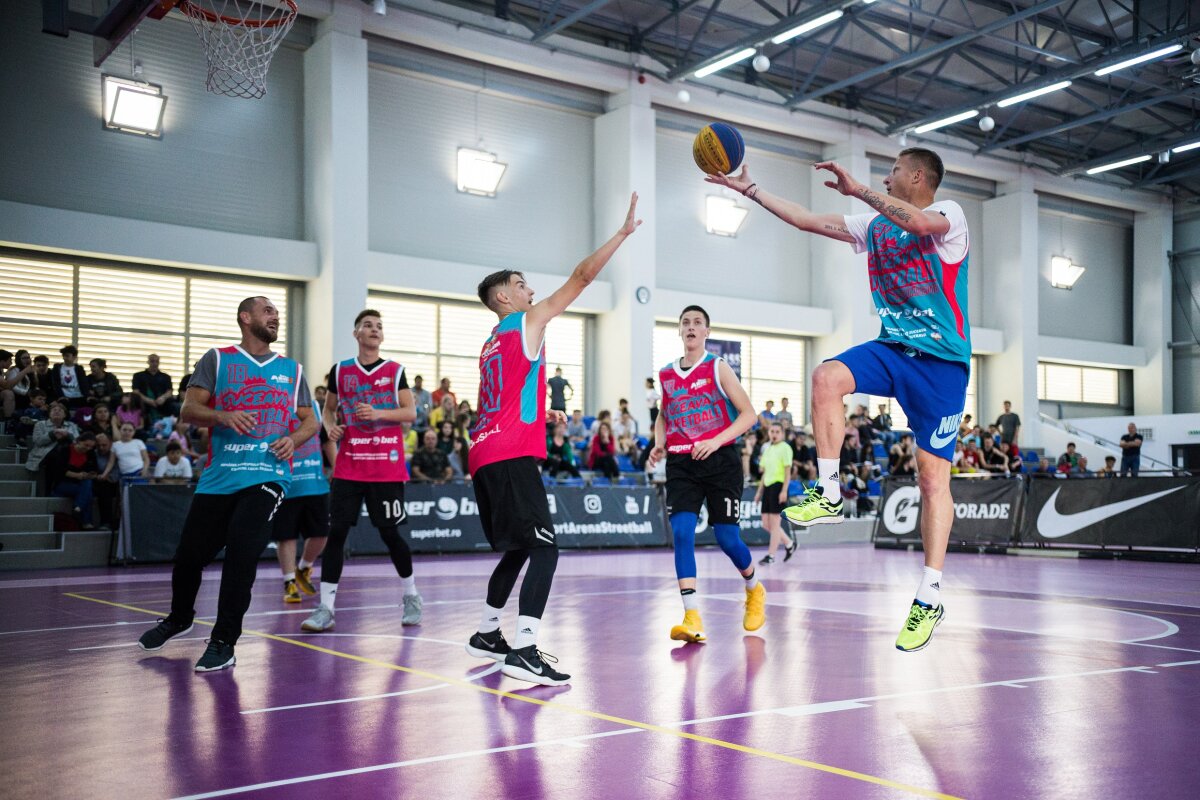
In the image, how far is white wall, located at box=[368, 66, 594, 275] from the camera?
2061cm

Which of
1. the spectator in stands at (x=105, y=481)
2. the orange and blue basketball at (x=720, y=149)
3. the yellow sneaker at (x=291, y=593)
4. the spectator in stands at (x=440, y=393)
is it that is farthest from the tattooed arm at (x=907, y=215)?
the spectator in stands at (x=440, y=393)

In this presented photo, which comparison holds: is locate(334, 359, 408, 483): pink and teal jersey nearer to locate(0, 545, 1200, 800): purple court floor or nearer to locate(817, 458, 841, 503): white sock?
locate(0, 545, 1200, 800): purple court floor

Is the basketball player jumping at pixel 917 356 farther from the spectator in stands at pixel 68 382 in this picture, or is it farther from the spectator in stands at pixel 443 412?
the spectator in stands at pixel 68 382

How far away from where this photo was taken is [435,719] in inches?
166

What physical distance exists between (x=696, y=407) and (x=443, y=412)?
36.4 ft

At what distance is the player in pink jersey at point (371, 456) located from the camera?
721 centimetres

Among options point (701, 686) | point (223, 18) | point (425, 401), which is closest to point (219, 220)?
point (425, 401)

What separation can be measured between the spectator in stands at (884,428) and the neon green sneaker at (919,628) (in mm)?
19868

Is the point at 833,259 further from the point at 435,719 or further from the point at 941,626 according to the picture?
the point at 435,719

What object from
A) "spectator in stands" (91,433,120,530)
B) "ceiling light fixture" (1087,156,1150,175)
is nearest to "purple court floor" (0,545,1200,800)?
"spectator in stands" (91,433,120,530)

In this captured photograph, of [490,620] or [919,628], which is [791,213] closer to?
[919,628]

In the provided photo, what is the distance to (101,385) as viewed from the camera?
15766 mm

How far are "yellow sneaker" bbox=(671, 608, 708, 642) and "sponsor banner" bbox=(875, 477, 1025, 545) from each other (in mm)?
10004

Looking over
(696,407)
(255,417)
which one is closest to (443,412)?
(696,407)
